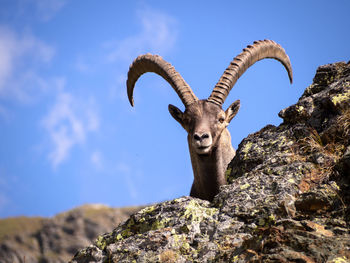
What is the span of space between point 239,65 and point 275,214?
6783mm

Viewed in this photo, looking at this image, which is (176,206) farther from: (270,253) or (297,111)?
(297,111)

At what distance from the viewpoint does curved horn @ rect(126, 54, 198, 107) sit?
11.2 meters

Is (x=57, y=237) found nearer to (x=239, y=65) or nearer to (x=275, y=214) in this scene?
(x=239, y=65)

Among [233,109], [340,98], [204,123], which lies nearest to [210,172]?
[204,123]

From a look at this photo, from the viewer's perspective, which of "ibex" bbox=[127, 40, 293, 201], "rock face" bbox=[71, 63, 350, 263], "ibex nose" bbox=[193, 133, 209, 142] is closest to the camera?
"rock face" bbox=[71, 63, 350, 263]

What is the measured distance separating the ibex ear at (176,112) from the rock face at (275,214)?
465 cm

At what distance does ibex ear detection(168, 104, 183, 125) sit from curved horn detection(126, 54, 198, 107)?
42cm

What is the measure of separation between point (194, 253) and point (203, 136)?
4.77 meters

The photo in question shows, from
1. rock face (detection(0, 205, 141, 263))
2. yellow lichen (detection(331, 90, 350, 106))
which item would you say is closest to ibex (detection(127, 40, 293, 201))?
yellow lichen (detection(331, 90, 350, 106))

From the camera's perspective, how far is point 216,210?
18.6ft

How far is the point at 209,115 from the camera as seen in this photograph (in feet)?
34.1

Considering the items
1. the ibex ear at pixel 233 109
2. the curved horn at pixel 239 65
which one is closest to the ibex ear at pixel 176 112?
the curved horn at pixel 239 65

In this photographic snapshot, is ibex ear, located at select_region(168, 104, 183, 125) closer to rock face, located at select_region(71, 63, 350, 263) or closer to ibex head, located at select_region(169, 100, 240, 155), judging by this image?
ibex head, located at select_region(169, 100, 240, 155)

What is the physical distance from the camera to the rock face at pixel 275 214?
4289 mm
